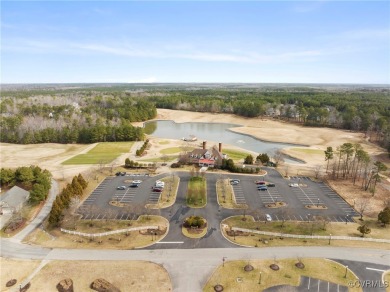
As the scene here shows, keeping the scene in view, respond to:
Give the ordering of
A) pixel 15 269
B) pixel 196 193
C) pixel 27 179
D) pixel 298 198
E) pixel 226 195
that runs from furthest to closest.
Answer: pixel 27 179, pixel 196 193, pixel 226 195, pixel 298 198, pixel 15 269

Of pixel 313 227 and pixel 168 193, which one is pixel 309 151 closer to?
pixel 313 227

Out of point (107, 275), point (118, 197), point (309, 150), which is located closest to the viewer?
point (107, 275)

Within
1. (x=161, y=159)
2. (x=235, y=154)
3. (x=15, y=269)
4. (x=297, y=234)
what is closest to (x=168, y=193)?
(x=161, y=159)

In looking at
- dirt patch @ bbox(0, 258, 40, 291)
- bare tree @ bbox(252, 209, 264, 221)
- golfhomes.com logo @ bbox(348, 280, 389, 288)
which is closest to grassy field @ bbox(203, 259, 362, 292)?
golfhomes.com logo @ bbox(348, 280, 389, 288)

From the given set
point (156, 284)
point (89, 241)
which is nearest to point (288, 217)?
point (156, 284)

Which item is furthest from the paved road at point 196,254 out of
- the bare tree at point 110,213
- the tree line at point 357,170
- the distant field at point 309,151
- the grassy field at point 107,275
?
the distant field at point 309,151

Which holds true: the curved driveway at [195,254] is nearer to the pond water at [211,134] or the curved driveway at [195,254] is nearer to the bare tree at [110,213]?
the bare tree at [110,213]
